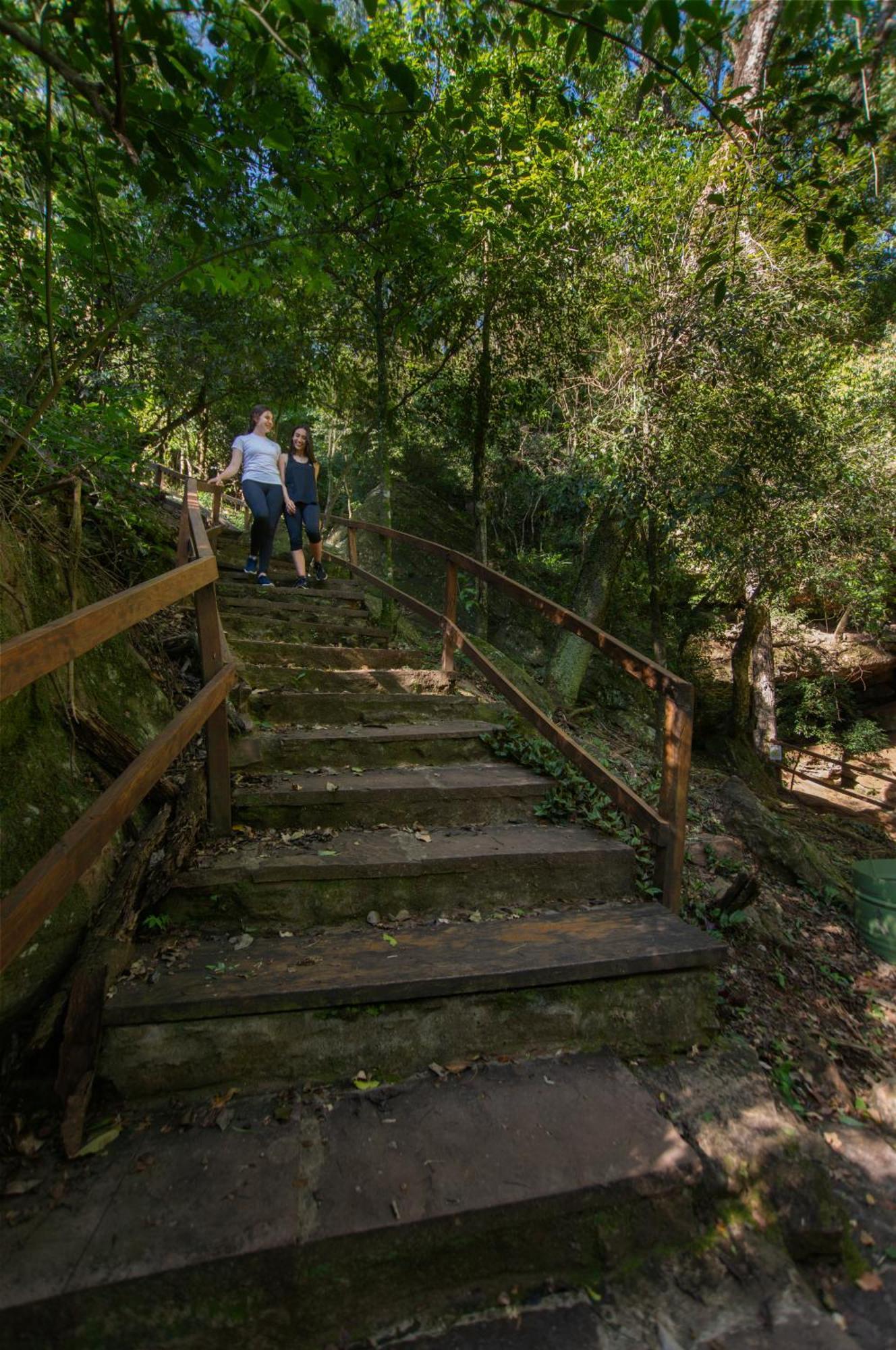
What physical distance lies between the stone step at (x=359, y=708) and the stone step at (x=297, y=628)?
4.30 feet

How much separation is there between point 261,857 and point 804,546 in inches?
275

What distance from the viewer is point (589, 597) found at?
8.64m

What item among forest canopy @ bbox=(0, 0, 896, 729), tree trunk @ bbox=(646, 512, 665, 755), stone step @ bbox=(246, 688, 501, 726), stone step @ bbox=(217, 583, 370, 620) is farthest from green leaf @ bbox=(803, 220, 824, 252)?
tree trunk @ bbox=(646, 512, 665, 755)

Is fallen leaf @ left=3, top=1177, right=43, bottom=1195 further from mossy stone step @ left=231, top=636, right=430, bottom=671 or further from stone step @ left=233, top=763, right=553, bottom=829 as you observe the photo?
mossy stone step @ left=231, top=636, right=430, bottom=671

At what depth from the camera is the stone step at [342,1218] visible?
1331 millimetres

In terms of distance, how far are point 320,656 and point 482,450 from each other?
5.59 meters

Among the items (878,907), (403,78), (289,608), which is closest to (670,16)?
(403,78)

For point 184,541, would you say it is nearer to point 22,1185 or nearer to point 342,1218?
point 22,1185

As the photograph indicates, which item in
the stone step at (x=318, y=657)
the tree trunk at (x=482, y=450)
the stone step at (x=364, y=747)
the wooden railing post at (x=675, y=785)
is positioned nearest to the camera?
the wooden railing post at (x=675, y=785)

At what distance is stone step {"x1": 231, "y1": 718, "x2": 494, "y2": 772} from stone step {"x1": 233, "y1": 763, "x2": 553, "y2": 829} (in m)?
0.12

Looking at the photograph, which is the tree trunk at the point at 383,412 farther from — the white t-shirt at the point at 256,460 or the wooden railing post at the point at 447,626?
the wooden railing post at the point at 447,626

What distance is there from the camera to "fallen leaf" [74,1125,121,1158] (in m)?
1.61

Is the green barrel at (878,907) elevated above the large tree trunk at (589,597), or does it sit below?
below

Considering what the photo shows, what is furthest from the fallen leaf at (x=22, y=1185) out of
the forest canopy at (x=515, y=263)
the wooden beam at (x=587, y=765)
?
the forest canopy at (x=515, y=263)
